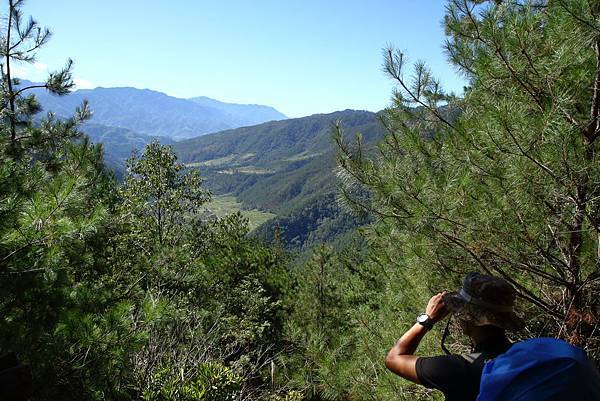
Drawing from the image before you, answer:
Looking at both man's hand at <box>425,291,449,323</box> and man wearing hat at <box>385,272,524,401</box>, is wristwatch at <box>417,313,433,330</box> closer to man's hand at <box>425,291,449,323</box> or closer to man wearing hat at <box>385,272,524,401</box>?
man's hand at <box>425,291,449,323</box>

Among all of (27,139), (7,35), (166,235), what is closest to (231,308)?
(166,235)

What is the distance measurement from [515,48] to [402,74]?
49.6 inches

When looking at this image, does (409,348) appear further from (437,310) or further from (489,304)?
(489,304)

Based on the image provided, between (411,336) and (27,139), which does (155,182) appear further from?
(411,336)

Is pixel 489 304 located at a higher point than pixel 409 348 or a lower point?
higher

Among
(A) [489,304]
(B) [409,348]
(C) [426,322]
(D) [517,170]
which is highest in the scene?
(D) [517,170]

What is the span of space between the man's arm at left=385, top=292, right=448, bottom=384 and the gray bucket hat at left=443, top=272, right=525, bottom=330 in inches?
9.5

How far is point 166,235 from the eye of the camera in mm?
13805

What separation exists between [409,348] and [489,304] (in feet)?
1.77

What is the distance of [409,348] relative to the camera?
7.77 ft

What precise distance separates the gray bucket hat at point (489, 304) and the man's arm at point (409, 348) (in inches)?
9.5

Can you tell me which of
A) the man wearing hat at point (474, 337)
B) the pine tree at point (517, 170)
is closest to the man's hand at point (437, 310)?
the man wearing hat at point (474, 337)

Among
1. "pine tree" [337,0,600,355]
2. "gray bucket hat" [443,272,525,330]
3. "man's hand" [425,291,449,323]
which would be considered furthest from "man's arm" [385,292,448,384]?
"pine tree" [337,0,600,355]

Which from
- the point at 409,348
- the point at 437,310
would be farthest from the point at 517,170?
the point at 409,348
